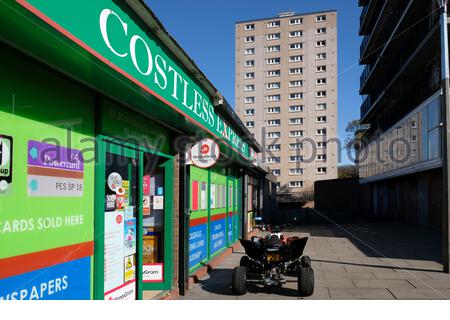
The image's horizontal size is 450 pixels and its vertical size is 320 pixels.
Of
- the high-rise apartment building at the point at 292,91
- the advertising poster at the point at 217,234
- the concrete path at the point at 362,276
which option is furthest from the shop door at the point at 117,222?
the high-rise apartment building at the point at 292,91

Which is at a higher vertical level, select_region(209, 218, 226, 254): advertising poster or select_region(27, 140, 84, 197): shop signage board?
select_region(27, 140, 84, 197): shop signage board

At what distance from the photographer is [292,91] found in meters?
71.8

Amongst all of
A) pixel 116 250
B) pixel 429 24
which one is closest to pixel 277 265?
pixel 116 250

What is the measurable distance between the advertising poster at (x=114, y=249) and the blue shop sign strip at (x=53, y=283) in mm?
641

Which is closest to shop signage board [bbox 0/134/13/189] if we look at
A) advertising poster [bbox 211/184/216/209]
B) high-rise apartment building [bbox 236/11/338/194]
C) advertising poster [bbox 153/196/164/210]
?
advertising poster [bbox 153/196/164/210]

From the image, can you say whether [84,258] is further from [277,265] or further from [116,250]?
[277,265]

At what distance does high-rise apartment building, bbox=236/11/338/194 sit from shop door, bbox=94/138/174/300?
59825mm

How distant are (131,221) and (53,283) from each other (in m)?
2.22

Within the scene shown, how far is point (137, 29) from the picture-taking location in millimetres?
5535

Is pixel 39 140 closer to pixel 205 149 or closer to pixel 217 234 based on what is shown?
A: pixel 205 149

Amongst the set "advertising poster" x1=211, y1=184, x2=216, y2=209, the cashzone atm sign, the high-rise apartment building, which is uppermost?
the high-rise apartment building

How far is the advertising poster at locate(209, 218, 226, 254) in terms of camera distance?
11.5 metres

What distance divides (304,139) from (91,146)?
208ft

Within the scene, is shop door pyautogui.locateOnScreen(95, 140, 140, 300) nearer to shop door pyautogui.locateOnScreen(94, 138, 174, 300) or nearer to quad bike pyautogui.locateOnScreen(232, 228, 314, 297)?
shop door pyautogui.locateOnScreen(94, 138, 174, 300)
